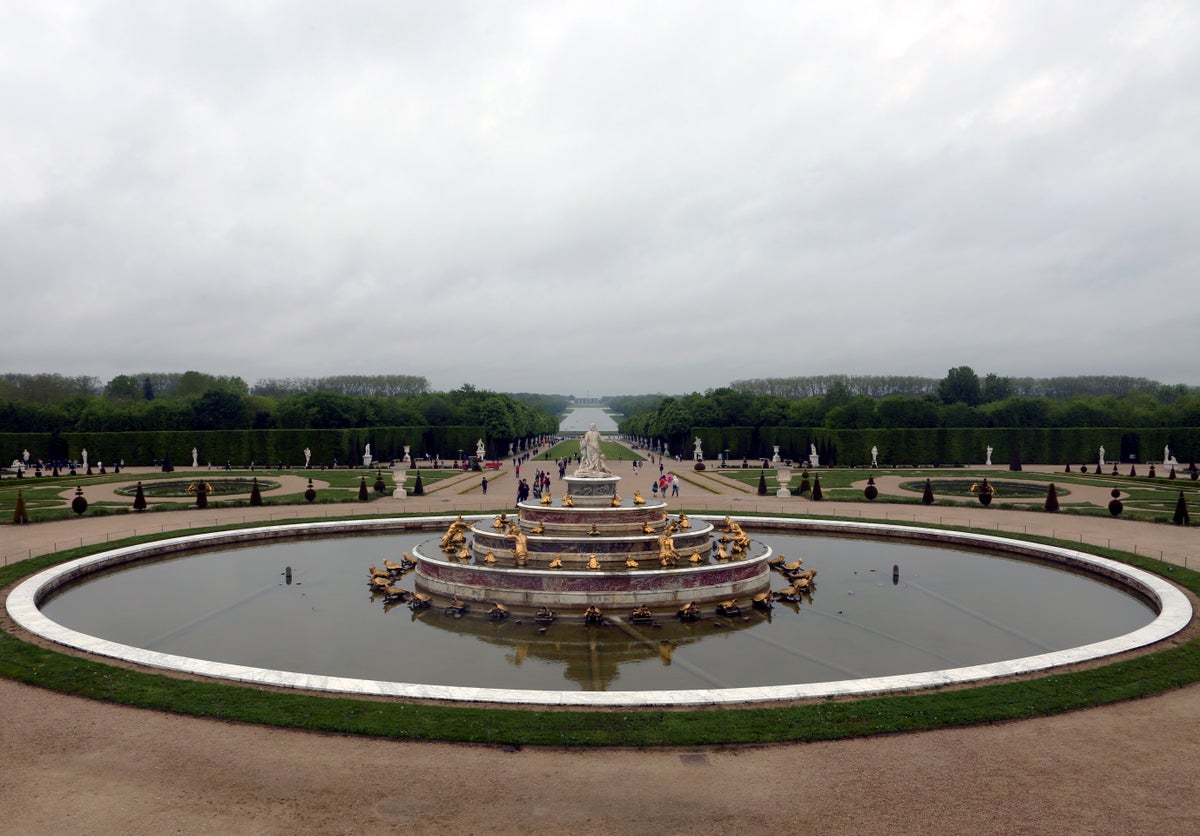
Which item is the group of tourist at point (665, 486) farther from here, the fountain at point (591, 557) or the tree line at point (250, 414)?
the tree line at point (250, 414)

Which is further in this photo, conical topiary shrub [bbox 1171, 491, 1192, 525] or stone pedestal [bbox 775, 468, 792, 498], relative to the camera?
stone pedestal [bbox 775, 468, 792, 498]

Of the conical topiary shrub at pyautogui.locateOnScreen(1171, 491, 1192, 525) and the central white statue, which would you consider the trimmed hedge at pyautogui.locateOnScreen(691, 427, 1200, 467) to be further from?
the central white statue

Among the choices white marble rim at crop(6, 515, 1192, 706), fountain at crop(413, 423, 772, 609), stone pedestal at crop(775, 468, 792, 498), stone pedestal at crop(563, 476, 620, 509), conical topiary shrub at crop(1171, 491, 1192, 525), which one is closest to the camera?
white marble rim at crop(6, 515, 1192, 706)

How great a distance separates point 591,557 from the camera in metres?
22.3

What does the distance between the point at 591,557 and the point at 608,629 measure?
9.99ft

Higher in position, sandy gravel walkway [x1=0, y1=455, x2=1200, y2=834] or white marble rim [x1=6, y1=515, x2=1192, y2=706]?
white marble rim [x1=6, y1=515, x2=1192, y2=706]

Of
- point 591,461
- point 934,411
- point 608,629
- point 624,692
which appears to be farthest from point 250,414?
point 624,692

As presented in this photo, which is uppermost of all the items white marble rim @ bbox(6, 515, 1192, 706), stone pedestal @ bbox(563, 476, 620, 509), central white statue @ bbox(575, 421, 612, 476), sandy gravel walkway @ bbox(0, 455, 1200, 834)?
central white statue @ bbox(575, 421, 612, 476)

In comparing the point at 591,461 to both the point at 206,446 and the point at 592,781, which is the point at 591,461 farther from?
the point at 206,446

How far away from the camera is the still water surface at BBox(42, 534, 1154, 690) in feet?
53.5

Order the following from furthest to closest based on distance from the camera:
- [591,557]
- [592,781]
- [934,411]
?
[934,411] < [591,557] < [592,781]

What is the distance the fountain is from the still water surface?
0.84 m

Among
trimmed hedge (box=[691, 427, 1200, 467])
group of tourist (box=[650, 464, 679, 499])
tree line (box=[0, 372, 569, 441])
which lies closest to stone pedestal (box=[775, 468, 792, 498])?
group of tourist (box=[650, 464, 679, 499])

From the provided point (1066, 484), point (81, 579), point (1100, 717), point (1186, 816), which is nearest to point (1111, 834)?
point (1186, 816)
